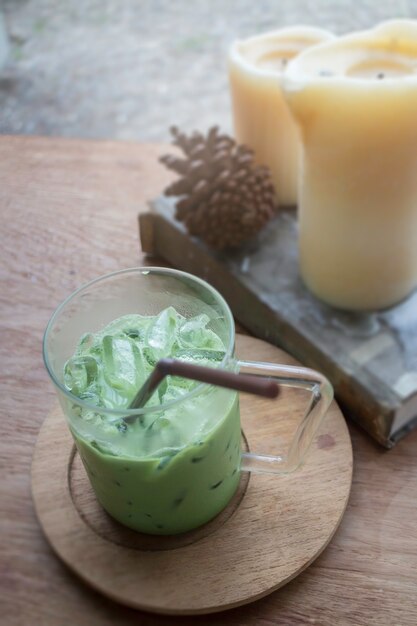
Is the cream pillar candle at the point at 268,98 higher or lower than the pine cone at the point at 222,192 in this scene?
higher

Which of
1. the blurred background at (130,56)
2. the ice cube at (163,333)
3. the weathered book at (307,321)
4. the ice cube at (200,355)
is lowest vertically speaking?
the blurred background at (130,56)

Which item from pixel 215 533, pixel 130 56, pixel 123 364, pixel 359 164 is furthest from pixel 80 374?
pixel 130 56

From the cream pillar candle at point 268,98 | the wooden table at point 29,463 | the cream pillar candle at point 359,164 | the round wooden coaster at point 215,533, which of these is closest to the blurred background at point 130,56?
the wooden table at point 29,463

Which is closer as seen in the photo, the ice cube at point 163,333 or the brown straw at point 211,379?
the brown straw at point 211,379

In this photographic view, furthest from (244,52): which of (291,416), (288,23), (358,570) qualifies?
(288,23)

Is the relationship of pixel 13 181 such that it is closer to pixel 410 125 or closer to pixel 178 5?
pixel 410 125

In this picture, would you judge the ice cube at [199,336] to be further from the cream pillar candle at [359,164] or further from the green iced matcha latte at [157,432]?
the cream pillar candle at [359,164]
